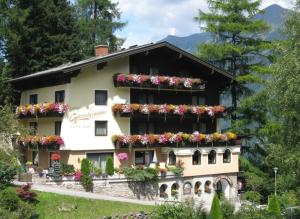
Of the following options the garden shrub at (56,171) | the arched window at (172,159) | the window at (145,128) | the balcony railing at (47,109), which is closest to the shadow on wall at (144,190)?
the arched window at (172,159)

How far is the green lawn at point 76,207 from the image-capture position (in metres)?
26.0

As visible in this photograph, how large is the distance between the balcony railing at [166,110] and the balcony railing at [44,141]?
4444 millimetres

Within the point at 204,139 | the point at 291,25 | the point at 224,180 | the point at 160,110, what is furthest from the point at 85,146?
the point at 291,25

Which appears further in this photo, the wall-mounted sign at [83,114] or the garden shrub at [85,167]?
the wall-mounted sign at [83,114]

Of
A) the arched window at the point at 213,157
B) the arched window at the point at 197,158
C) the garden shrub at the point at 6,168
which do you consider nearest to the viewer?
the garden shrub at the point at 6,168

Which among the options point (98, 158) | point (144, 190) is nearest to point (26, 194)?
point (98, 158)

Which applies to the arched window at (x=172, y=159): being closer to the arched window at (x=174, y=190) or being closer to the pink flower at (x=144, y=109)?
the arched window at (x=174, y=190)

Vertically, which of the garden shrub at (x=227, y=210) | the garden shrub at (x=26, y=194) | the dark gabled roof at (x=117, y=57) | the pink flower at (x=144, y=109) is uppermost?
the dark gabled roof at (x=117, y=57)

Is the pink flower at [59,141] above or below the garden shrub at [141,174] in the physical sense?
above

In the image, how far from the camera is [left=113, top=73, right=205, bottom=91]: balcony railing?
3675 cm

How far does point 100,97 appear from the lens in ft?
121

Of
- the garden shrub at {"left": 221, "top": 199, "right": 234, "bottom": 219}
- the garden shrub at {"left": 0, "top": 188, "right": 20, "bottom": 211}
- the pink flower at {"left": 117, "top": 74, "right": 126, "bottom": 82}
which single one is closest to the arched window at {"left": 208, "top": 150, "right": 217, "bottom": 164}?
the pink flower at {"left": 117, "top": 74, "right": 126, "bottom": 82}

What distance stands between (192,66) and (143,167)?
31.1ft

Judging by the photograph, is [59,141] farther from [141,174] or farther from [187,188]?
[187,188]
